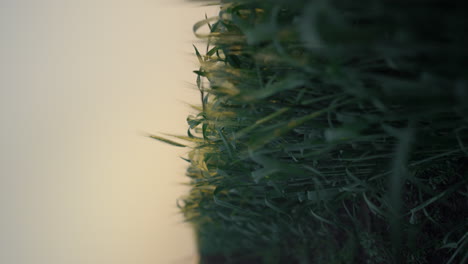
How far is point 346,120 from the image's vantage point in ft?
1.30

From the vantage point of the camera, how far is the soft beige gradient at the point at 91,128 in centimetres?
119

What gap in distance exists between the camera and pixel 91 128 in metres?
1.33

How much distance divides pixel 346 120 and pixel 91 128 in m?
1.20

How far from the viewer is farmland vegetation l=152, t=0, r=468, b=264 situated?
26 centimetres

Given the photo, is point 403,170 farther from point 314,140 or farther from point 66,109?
point 66,109

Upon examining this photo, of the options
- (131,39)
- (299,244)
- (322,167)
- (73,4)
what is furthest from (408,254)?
(73,4)

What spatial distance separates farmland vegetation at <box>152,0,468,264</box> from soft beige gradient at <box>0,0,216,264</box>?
0.62 metres

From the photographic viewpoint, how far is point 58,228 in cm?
128

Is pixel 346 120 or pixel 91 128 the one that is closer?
pixel 346 120

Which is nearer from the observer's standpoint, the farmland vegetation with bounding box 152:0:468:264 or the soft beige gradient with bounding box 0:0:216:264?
the farmland vegetation with bounding box 152:0:468:264

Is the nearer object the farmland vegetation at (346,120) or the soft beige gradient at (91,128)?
the farmland vegetation at (346,120)

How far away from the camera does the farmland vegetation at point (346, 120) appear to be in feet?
0.86

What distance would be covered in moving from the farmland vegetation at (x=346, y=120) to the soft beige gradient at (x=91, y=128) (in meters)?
0.62

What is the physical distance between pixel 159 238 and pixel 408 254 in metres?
1.15
